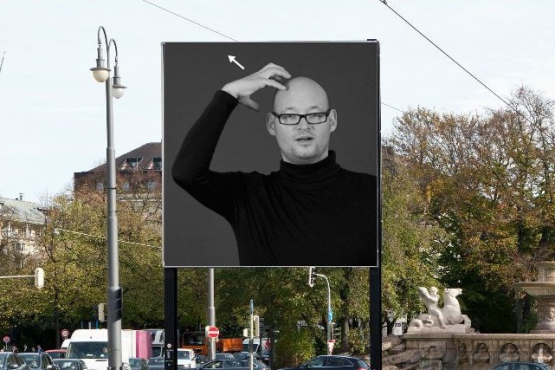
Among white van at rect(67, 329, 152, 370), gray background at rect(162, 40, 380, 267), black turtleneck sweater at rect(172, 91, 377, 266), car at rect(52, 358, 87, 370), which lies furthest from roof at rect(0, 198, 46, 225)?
black turtleneck sweater at rect(172, 91, 377, 266)

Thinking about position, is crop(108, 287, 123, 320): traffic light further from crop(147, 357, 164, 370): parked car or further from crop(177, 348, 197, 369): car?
crop(177, 348, 197, 369): car

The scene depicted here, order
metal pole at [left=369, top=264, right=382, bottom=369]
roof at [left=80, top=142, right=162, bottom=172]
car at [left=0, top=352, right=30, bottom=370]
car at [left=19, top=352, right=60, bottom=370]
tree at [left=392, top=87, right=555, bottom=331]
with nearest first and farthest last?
metal pole at [left=369, top=264, right=382, bottom=369] < car at [left=0, top=352, right=30, bottom=370] < car at [left=19, top=352, right=60, bottom=370] < tree at [left=392, top=87, right=555, bottom=331] < roof at [left=80, top=142, right=162, bottom=172]

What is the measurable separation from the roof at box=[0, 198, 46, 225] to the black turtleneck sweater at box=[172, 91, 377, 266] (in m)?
63.2

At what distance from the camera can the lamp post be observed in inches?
1135

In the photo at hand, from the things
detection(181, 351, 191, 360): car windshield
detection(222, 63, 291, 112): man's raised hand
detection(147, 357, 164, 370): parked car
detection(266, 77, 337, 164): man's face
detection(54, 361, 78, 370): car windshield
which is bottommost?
detection(147, 357, 164, 370): parked car

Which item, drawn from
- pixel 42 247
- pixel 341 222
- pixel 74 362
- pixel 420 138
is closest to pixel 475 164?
pixel 420 138

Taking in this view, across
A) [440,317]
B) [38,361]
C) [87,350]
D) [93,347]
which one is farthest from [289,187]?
[440,317]

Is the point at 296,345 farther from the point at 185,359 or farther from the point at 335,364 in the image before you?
the point at 335,364

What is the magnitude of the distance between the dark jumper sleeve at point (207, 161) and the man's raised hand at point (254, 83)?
12 cm

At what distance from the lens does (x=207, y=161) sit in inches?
877

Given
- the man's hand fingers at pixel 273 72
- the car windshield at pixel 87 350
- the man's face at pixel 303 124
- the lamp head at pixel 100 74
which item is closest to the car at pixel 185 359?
the car windshield at pixel 87 350

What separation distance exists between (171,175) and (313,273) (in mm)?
37903

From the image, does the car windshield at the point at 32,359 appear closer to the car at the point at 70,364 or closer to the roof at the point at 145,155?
the car at the point at 70,364

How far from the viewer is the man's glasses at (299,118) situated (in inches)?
872
